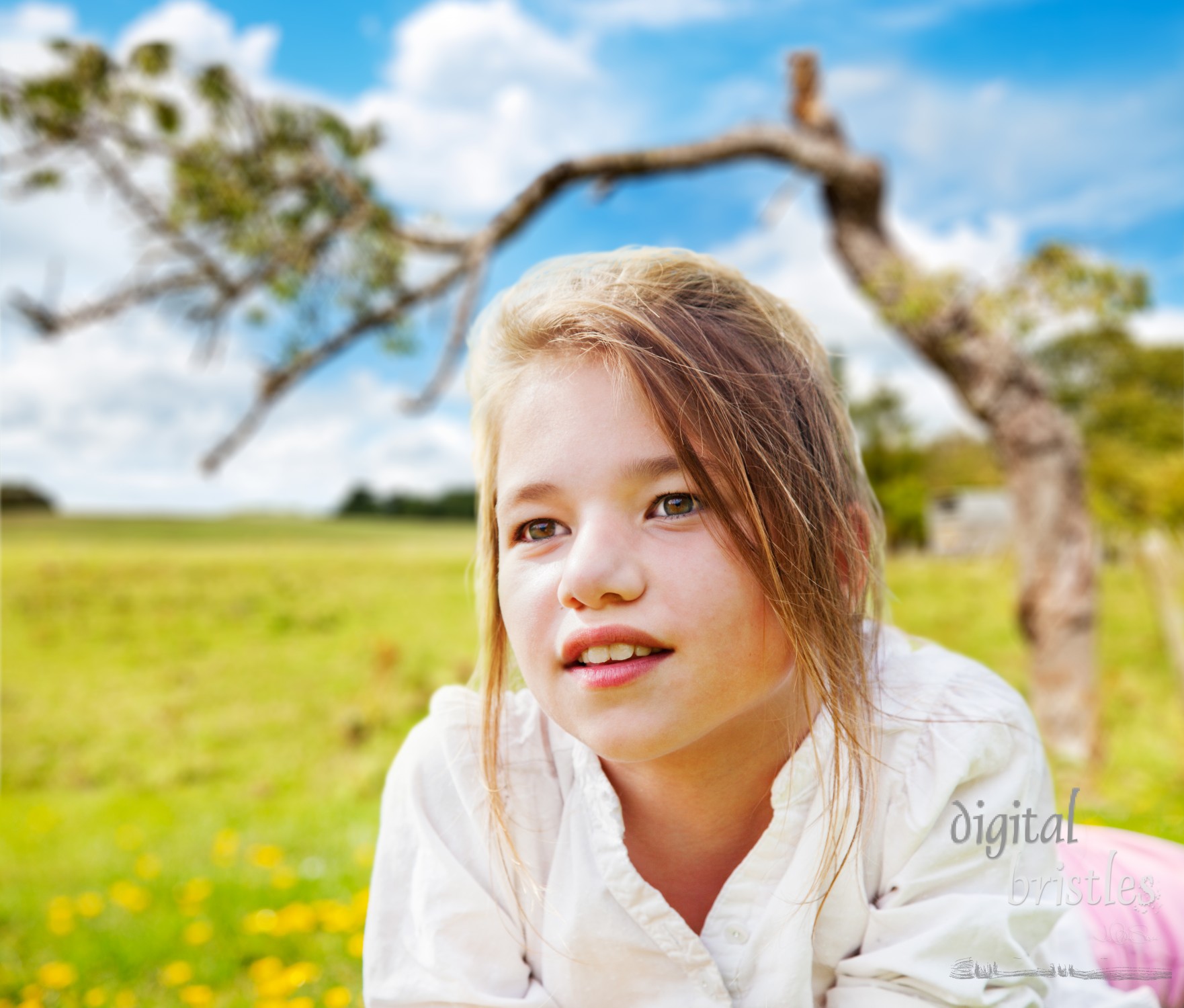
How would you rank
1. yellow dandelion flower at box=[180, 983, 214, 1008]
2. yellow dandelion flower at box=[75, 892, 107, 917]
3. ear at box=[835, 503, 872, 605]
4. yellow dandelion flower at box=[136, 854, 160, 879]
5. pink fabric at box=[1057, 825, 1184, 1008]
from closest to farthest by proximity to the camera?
ear at box=[835, 503, 872, 605]
pink fabric at box=[1057, 825, 1184, 1008]
yellow dandelion flower at box=[180, 983, 214, 1008]
yellow dandelion flower at box=[75, 892, 107, 917]
yellow dandelion flower at box=[136, 854, 160, 879]

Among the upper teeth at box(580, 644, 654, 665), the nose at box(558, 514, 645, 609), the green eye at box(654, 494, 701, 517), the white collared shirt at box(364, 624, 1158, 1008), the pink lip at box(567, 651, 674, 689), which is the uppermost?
the green eye at box(654, 494, 701, 517)

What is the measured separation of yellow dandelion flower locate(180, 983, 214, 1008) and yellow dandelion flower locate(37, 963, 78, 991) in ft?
1.29

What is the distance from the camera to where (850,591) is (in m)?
1.33

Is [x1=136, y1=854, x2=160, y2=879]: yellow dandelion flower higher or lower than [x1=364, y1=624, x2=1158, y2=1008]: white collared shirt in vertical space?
lower

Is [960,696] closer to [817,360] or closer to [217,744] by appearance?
[817,360]

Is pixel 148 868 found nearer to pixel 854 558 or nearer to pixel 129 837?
pixel 129 837

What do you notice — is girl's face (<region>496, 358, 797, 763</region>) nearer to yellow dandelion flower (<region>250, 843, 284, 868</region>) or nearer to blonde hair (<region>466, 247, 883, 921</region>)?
blonde hair (<region>466, 247, 883, 921</region>)

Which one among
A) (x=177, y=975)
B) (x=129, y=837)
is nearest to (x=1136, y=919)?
(x=177, y=975)

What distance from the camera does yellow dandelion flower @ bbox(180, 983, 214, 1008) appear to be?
232cm

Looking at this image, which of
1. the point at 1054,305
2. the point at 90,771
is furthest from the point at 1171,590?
the point at 90,771

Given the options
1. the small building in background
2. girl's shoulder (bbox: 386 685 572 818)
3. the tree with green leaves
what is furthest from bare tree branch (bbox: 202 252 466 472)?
the small building in background

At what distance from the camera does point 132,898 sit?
3098 mm

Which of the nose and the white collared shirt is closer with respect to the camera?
the nose

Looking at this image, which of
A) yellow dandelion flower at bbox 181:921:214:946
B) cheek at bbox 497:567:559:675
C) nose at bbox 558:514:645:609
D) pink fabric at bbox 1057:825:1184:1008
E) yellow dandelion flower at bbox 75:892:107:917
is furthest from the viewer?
yellow dandelion flower at bbox 75:892:107:917
